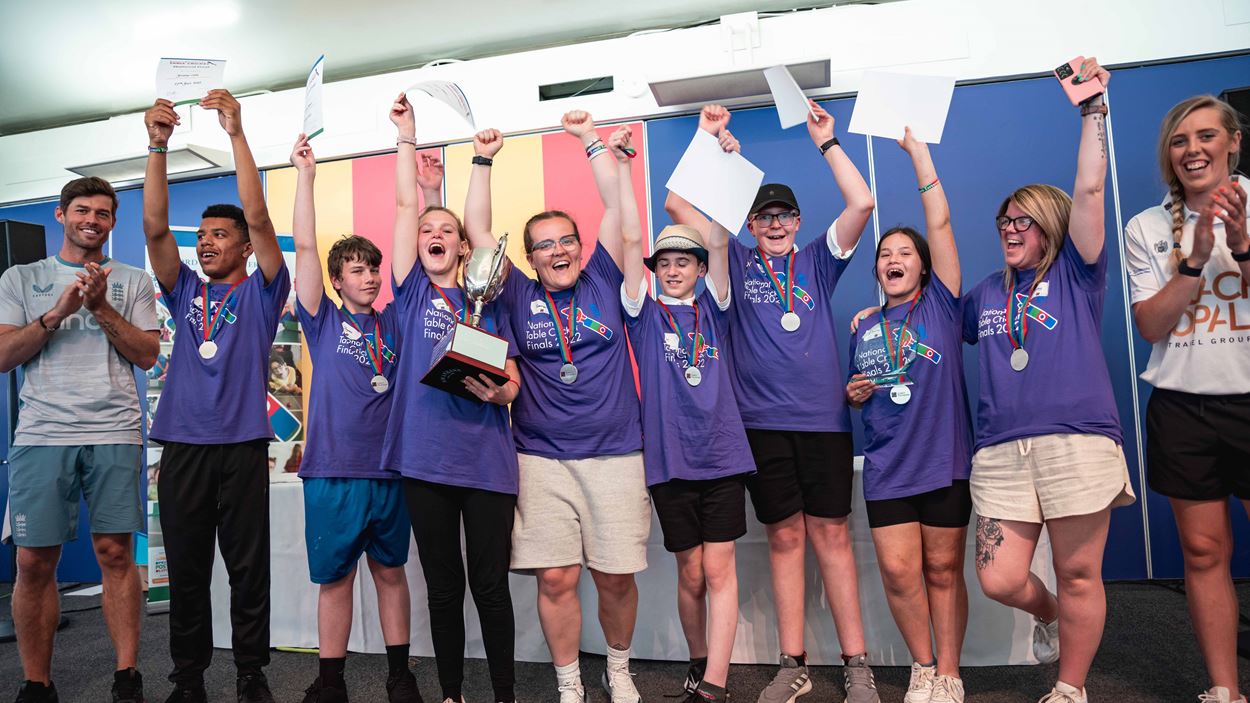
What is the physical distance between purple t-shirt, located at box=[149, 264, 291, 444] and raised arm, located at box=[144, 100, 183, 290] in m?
0.09

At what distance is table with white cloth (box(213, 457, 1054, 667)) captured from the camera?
287cm

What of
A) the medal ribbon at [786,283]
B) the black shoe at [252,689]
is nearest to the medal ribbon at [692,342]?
the medal ribbon at [786,283]

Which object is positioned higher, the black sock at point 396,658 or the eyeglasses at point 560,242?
the eyeglasses at point 560,242

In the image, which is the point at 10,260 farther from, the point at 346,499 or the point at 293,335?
the point at 346,499

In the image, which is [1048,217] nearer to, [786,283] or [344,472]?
[786,283]

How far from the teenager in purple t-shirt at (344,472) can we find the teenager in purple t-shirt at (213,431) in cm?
18

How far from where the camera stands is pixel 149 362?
294cm

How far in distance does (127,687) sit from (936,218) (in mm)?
3205

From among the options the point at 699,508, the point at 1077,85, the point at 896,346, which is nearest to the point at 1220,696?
the point at 896,346

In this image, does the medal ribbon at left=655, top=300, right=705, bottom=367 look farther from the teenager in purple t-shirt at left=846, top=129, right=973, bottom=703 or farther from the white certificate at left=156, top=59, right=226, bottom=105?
the white certificate at left=156, top=59, right=226, bottom=105

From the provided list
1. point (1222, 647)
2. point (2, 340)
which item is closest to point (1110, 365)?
point (1222, 647)

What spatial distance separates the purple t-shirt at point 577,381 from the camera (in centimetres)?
252

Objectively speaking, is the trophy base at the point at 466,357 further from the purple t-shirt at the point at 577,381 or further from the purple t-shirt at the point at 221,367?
the purple t-shirt at the point at 221,367

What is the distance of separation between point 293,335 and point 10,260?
1.45m
